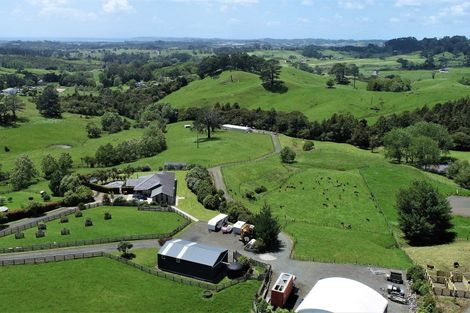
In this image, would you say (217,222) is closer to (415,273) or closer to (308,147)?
(415,273)

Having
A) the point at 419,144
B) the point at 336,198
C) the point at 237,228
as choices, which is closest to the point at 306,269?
the point at 237,228

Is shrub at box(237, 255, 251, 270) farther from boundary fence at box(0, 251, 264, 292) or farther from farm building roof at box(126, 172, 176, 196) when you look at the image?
farm building roof at box(126, 172, 176, 196)

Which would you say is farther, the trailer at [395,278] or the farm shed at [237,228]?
the farm shed at [237,228]

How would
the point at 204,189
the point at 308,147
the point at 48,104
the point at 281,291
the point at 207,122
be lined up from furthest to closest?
1. the point at 48,104
2. the point at 207,122
3. the point at 308,147
4. the point at 204,189
5. the point at 281,291

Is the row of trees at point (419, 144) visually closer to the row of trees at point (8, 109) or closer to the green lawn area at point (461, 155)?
the green lawn area at point (461, 155)

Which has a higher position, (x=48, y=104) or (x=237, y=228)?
(x=48, y=104)

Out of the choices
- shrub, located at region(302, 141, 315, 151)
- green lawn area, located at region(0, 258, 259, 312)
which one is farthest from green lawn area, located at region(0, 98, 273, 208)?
green lawn area, located at region(0, 258, 259, 312)

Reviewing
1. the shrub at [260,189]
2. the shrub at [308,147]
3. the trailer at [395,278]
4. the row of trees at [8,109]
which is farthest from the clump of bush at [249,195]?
the row of trees at [8,109]
